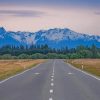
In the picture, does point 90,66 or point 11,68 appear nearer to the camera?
point 11,68

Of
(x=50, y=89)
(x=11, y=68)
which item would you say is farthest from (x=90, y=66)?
(x=50, y=89)

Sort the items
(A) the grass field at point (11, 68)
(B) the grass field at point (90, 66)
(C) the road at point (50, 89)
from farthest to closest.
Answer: (B) the grass field at point (90, 66)
(A) the grass field at point (11, 68)
(C) the road at point (50, 89)

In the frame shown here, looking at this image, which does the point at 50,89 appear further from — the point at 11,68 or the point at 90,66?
the point at 90,66

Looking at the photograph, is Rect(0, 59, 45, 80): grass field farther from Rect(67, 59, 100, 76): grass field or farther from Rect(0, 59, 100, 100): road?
Rect(67, 59, 100, 76): grass field

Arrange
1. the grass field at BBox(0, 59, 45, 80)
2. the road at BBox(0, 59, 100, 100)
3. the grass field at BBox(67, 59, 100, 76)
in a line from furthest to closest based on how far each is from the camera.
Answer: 1. the grass field at BBox(67, 59, 100, 76)
2. the grass field at BBox(0, 59, 45, 80)
3. the road at BBox(0, 59, 100, 100)

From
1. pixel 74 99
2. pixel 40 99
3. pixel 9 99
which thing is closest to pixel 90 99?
pixel 74 99

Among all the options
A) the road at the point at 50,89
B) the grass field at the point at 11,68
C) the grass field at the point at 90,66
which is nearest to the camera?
the road at the point at 50,89

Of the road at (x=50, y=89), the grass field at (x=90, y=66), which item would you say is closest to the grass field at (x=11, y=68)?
the road at (x=50, y=89)

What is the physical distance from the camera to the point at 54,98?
18.0m

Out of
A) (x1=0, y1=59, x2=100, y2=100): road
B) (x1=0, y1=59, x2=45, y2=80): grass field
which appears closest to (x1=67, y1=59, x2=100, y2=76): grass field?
(x1=0, y1=59, x2=45, y2=80): grass field

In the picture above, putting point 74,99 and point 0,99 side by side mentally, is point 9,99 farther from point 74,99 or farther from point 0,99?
point 74,99

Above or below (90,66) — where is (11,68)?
above

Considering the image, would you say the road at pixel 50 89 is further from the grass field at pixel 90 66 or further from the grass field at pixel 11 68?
the grass field at pixel 90 66

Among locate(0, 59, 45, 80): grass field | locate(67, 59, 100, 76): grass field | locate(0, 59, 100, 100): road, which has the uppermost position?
locate(0, 59, 100, 100): road
